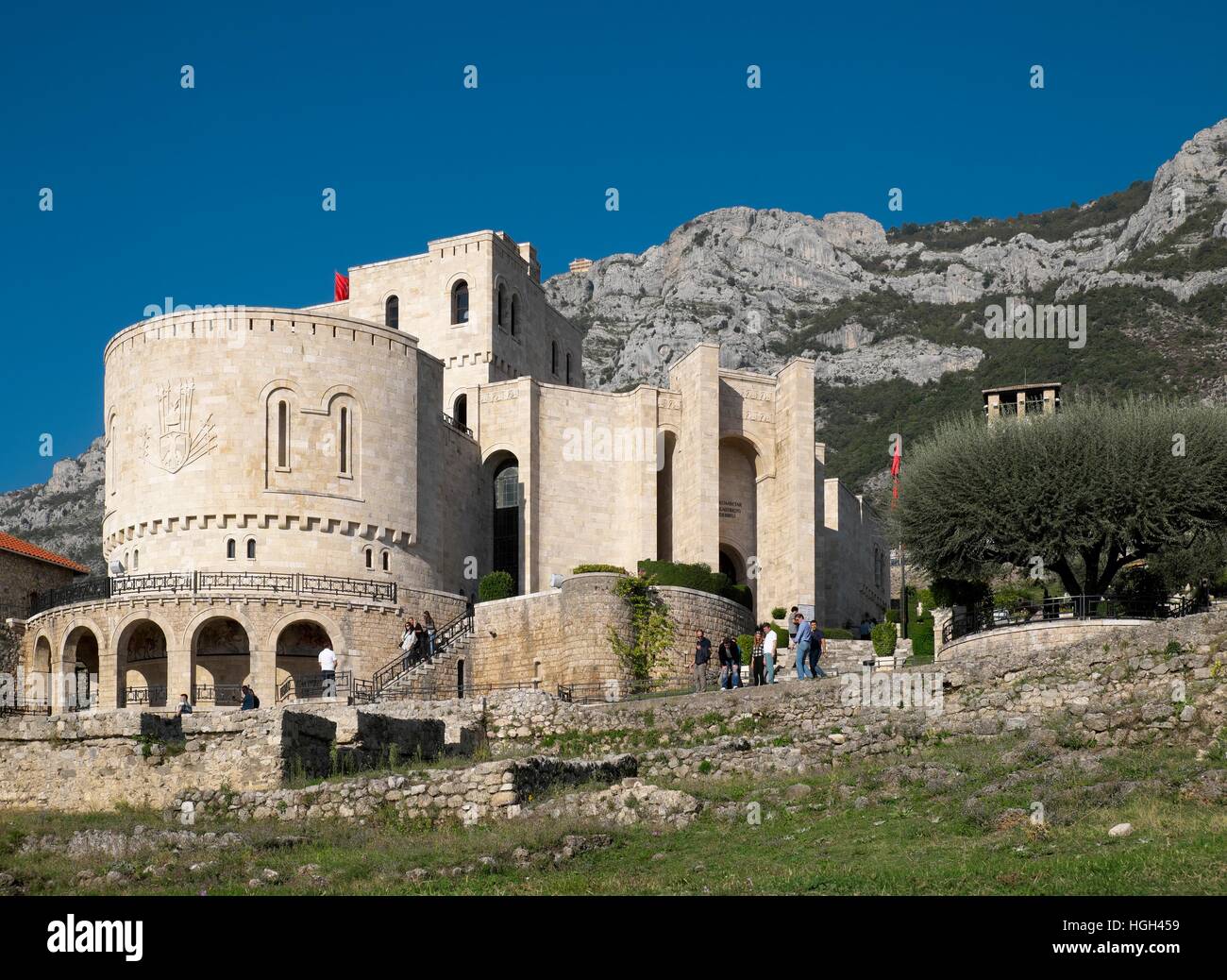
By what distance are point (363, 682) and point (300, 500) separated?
670 centimetres

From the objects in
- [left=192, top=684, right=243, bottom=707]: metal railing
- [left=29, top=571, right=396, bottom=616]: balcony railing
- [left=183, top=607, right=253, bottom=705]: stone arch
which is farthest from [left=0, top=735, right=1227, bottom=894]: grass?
[left=29, top=571, right=396, bottom=616]: balcony railing

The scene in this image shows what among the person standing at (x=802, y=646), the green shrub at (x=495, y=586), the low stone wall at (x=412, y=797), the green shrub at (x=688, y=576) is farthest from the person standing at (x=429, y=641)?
the low stone wall at (x=412, y=797)

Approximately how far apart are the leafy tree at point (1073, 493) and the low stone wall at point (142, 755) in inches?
791

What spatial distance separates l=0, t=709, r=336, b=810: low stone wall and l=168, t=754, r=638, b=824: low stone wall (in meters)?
0.69

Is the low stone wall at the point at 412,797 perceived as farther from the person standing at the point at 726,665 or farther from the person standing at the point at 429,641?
the person standing at the point at 429,641

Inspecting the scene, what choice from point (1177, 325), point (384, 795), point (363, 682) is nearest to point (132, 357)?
point (363, 682)

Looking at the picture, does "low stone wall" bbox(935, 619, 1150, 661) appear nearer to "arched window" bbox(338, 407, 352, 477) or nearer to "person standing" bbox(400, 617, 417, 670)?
"person standing" bbox(400, 617, 417, 670)

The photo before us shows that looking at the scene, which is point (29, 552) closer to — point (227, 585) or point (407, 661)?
point (227, 585)

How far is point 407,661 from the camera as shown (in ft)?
148

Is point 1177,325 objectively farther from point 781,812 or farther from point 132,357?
point 781,812

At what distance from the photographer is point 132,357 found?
50.2 m

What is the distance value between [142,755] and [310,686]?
20.7 metres

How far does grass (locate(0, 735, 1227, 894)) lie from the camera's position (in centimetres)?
1692

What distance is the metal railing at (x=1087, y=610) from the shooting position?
36.2 meters
